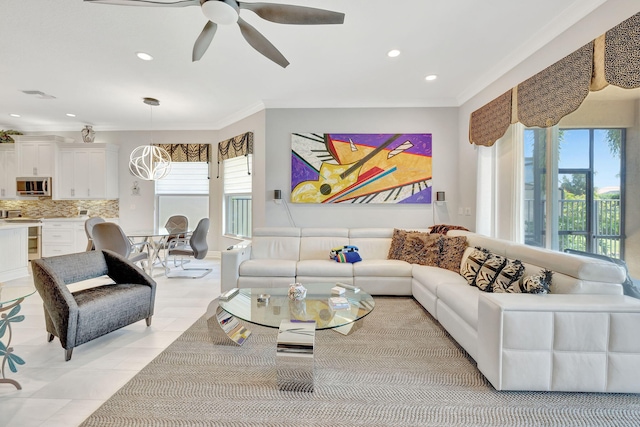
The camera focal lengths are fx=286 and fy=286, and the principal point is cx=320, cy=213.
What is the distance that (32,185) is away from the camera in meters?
5.66

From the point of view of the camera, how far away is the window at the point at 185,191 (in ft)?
19.5

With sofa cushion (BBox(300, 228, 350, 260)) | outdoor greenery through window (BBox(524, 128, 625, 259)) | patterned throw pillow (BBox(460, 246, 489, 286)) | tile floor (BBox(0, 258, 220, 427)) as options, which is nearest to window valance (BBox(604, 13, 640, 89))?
outdoor greenery through window (BBox(524, 128, 625, 259))

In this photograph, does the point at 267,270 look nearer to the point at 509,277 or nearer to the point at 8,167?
the point at 509,277

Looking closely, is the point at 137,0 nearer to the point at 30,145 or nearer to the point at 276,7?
the point at 276,7

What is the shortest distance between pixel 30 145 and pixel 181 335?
596 cm

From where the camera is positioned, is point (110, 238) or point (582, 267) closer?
point (582, 267)

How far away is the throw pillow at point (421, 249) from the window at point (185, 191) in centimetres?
414

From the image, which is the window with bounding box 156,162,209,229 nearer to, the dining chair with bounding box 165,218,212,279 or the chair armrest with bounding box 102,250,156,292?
the dining chair with bounding box 165,218,212,279

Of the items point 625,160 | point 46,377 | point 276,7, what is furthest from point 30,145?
point 625,160

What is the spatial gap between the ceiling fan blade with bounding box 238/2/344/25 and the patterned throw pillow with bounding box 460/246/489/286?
2342mm

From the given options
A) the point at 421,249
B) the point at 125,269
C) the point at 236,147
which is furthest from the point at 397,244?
the point at 236,147

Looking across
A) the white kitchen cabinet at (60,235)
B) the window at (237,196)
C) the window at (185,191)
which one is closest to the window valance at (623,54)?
the window at (237,196)

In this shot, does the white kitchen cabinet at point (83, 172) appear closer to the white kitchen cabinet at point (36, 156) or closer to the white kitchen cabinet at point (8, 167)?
the white kitchen cabinet at point (36, 156)

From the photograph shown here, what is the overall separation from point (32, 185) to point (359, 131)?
6.46 meters
